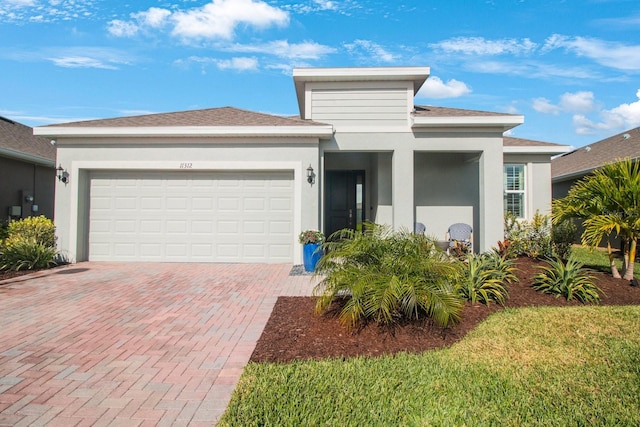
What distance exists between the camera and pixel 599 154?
15.4 meters

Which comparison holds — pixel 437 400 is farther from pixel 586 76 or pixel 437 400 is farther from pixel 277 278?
pixel 586 76

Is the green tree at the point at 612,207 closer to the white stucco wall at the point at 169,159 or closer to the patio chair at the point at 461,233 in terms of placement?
the patio chair at the point at 461,233

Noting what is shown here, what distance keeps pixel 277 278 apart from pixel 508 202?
8.83 metres

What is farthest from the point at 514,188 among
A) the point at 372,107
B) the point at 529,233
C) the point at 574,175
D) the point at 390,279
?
the point at 390,279

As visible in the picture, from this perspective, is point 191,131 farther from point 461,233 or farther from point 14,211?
point 461,233

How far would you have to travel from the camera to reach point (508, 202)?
12.2m

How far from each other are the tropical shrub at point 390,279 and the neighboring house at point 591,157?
12090mm

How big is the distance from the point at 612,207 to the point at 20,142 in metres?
17.1

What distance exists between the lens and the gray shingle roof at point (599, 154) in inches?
537

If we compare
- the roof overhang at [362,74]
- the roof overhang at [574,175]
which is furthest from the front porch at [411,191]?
the roof overhang at [574,175]

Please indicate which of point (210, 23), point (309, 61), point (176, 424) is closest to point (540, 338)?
point (176, 424)

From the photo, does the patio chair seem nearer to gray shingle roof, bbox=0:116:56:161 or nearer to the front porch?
the front porch

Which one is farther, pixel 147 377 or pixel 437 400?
pixel 147 377

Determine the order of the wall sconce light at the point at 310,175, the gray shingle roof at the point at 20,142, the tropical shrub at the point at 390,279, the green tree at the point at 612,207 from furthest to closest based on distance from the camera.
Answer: the gray shingle roof at the point at 20,142 → the wall sconce light at the point at 310,175 → the green tree at the point at 612,207 → the tropical shrub at the point at 390,279
